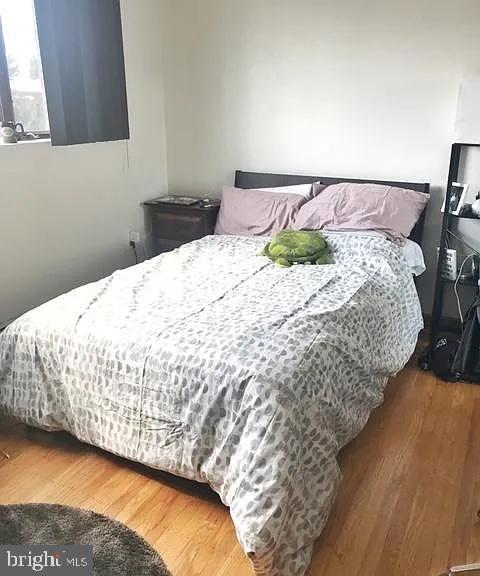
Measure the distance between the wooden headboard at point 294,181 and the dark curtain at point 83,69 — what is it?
0.85 metres

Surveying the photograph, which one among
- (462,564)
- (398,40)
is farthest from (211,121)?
(462,564)

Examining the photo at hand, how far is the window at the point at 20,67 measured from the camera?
2730 millimetres

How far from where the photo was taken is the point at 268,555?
5.05 feet

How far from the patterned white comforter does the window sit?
1.12 m

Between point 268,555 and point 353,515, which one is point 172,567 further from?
point 353,515

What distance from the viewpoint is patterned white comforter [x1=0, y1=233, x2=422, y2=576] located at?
5.33 feet

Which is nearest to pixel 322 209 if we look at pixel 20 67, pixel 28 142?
pixel 28 142

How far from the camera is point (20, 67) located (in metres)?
2.84

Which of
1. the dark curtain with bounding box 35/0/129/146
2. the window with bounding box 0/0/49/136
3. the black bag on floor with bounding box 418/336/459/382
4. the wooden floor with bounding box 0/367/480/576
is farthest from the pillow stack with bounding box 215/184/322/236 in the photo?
the wooden floor with bounding box 0/367/480/576

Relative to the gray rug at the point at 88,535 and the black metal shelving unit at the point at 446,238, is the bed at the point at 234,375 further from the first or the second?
the black metal shelving unit at the point at 446,238

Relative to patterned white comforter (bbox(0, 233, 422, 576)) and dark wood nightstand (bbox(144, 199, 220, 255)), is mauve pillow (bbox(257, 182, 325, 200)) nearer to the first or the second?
dark wood nightstand (bbox(144, 199, 220, 255))

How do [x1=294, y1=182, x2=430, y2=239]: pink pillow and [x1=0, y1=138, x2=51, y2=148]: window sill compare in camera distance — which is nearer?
[x1=0, y1=138, x2=51, y2=148]: window sill

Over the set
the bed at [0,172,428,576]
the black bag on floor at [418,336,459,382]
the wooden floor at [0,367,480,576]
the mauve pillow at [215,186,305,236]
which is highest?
the mauve pillow at [215,186,305,236]

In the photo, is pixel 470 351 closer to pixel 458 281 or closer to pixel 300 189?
pixel 458 281
